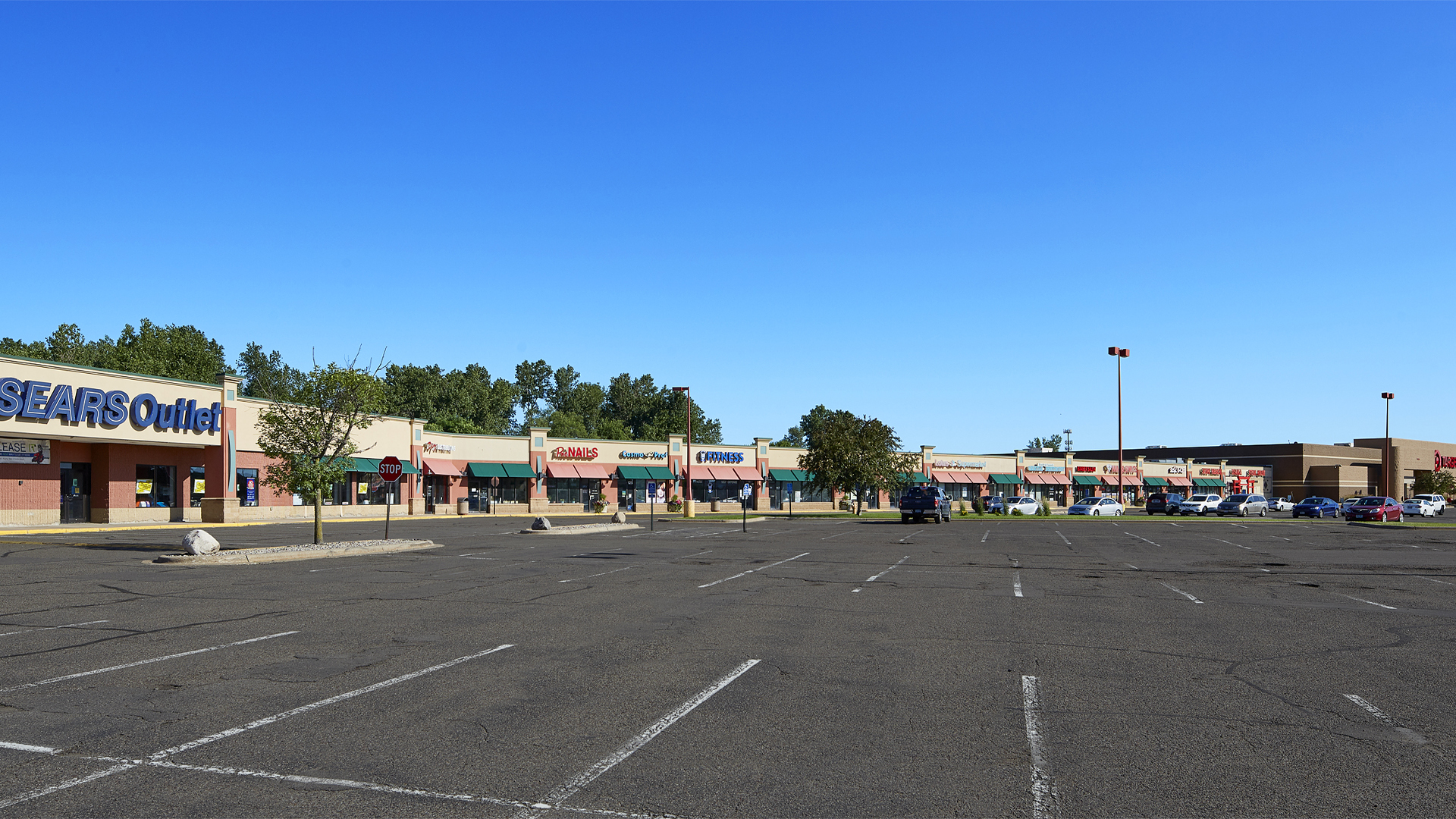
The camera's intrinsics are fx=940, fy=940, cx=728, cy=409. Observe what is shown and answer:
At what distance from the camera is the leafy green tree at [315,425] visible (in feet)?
85.8

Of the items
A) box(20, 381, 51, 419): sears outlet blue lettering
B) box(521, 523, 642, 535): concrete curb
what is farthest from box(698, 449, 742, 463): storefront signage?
box(20, 381, 51, 419): sears outlet blue lettering

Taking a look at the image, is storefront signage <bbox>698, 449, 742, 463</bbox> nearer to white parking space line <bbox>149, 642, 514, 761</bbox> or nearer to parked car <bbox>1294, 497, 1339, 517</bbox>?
parked car <bbox>1294, 497, 1339, 517</bbox>

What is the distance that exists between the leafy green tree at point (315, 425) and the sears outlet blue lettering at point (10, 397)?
17.4 m

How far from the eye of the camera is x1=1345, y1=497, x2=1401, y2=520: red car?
56625mm

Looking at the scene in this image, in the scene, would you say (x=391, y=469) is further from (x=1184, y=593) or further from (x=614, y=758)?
(x=614, y=758)

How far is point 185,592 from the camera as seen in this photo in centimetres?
1565

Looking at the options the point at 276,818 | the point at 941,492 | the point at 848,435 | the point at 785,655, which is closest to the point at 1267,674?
the point at 785,655

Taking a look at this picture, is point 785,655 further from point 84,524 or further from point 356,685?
point 84,524

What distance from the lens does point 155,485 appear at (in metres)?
45.7

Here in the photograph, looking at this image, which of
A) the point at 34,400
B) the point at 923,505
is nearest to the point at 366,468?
the point at 34,400

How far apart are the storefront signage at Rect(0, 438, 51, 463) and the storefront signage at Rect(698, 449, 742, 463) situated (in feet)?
145

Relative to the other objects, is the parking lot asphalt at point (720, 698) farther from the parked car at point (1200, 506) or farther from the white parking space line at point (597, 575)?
the parked car at point (1200, 506)

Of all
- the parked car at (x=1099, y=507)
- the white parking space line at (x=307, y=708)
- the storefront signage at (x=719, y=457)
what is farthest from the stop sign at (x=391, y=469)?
the parked car at (x=1099, y=507)

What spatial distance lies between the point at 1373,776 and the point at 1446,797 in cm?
45
